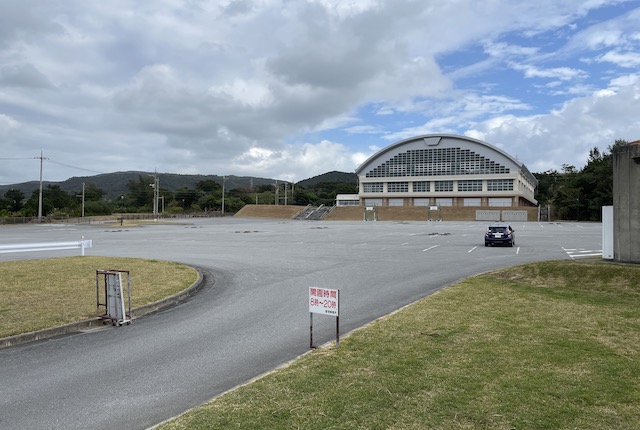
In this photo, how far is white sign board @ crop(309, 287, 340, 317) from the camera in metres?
6.86

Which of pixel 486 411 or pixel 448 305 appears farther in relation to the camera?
pixel 448 305

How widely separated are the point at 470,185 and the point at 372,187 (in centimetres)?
2315

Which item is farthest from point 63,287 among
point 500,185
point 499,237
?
point 500,185

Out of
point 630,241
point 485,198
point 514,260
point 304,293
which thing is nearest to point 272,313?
point 304,293

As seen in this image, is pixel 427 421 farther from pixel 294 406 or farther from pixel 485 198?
pixel 485 198

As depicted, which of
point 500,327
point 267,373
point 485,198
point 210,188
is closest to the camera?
point 267,373

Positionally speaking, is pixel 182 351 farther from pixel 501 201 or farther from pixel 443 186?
pixel 443 186

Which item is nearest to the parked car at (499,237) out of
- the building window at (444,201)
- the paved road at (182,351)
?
the paved road at (182,351)

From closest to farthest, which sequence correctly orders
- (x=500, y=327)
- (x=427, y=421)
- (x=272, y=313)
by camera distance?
(x=427, y=421) < (x=500, y=327) < (x=272, y=313)

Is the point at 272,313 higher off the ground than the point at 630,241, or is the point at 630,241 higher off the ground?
the point at 630,241

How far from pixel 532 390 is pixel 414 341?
86.2 inches

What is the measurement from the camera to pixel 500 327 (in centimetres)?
774

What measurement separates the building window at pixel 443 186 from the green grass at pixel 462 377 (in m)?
97.1

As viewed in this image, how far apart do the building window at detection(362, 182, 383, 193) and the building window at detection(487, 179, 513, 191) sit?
2488cm
